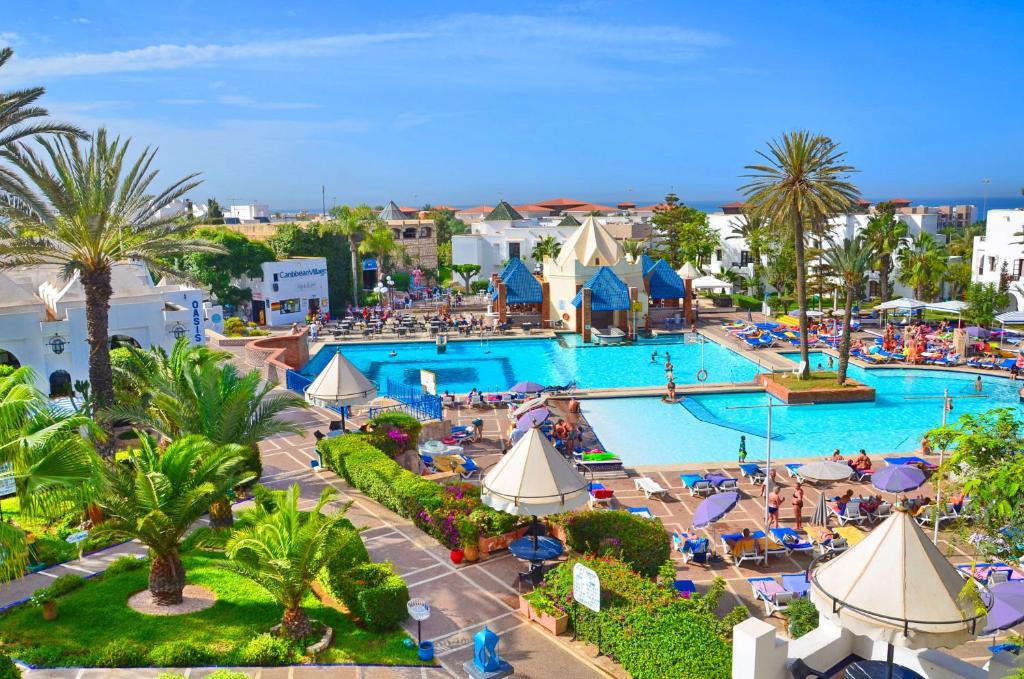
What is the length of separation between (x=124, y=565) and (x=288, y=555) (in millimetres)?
4669

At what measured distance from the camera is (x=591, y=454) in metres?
20.1

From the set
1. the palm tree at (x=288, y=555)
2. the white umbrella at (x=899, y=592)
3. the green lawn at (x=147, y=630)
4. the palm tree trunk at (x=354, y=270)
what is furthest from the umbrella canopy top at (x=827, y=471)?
the palm tree trunk at (x=354, y=270)

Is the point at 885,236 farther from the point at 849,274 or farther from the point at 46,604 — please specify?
the point at 46,604

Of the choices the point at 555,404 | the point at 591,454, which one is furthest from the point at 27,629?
the point at 555,404

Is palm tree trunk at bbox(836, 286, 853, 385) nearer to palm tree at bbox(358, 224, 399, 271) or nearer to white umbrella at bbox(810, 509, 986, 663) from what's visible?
white umbrella at bbox(810, 509, 986, 663)

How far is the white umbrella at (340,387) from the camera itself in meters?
19.1

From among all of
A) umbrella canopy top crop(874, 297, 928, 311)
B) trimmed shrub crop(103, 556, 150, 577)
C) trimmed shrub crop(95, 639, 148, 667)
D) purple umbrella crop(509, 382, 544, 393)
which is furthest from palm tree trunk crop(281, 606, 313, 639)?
umbrella canopy top crop(874, 297, 928, 311)

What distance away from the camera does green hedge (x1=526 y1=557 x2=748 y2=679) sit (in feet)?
30.6

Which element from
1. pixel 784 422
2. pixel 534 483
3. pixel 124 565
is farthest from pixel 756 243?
pixel 124 565

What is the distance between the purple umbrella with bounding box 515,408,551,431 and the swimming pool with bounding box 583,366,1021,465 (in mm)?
2562

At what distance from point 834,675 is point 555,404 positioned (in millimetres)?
18471

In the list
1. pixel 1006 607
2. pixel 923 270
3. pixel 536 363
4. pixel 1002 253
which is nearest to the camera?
pixel 1006 607

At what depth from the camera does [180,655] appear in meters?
10.2

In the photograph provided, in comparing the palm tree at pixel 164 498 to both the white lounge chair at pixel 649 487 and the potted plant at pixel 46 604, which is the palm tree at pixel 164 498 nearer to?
the potted plant at pixel 46 604
